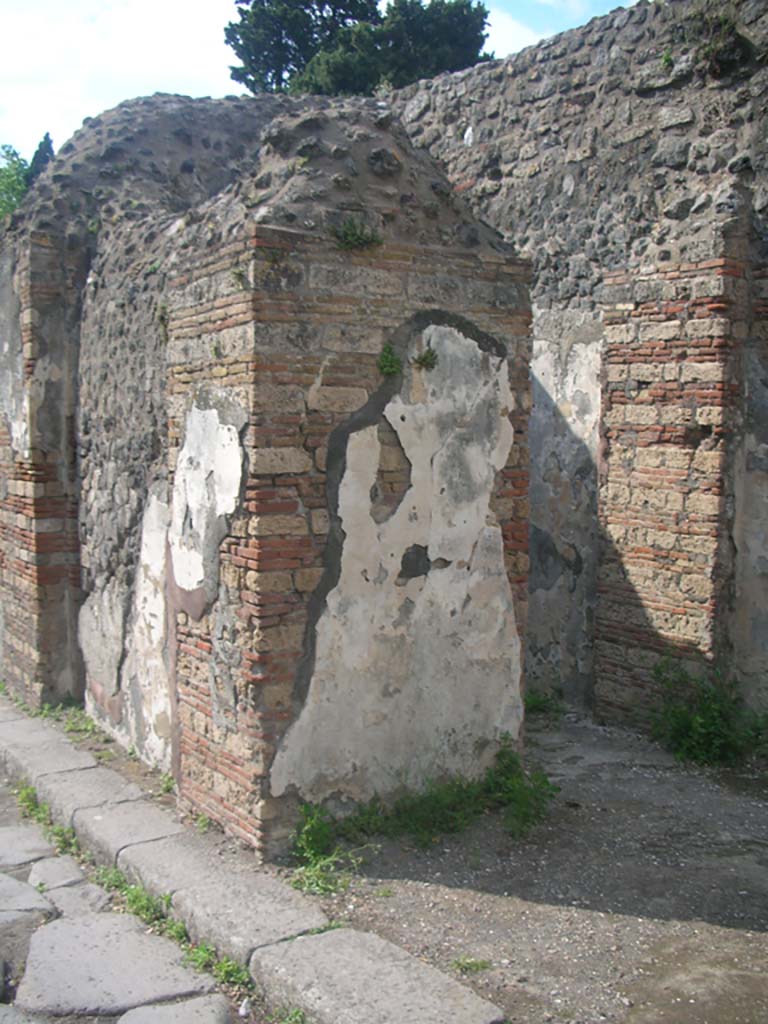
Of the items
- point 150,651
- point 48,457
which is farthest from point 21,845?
point 48,457

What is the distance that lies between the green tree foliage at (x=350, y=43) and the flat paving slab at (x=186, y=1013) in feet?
52.0

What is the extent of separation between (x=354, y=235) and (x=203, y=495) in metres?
1.32

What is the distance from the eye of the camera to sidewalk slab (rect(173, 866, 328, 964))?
3.62m

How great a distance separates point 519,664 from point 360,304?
1.91 meters

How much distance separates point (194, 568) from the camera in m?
4.60

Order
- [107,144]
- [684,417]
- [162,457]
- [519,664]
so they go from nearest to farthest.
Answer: [519,664], [162,457], [684,417], [107,144]

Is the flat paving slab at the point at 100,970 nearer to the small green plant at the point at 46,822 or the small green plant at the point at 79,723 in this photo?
the small green plant at the point at 46,822

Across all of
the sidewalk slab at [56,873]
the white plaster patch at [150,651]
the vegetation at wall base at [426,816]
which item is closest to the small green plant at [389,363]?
the white plaster patch at [150,651]

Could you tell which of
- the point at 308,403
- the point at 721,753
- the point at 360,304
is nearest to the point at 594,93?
the point at 360,304

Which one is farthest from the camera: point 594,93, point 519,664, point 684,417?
point 594,93

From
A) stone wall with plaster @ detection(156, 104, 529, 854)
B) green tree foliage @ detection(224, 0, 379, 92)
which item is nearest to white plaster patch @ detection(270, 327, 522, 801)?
stone wall with plaster @ detection(156, 104, 529, 854)

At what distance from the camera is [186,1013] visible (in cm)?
338

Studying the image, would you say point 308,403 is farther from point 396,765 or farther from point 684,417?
point 684,417

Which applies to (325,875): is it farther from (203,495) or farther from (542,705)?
(542,705)
